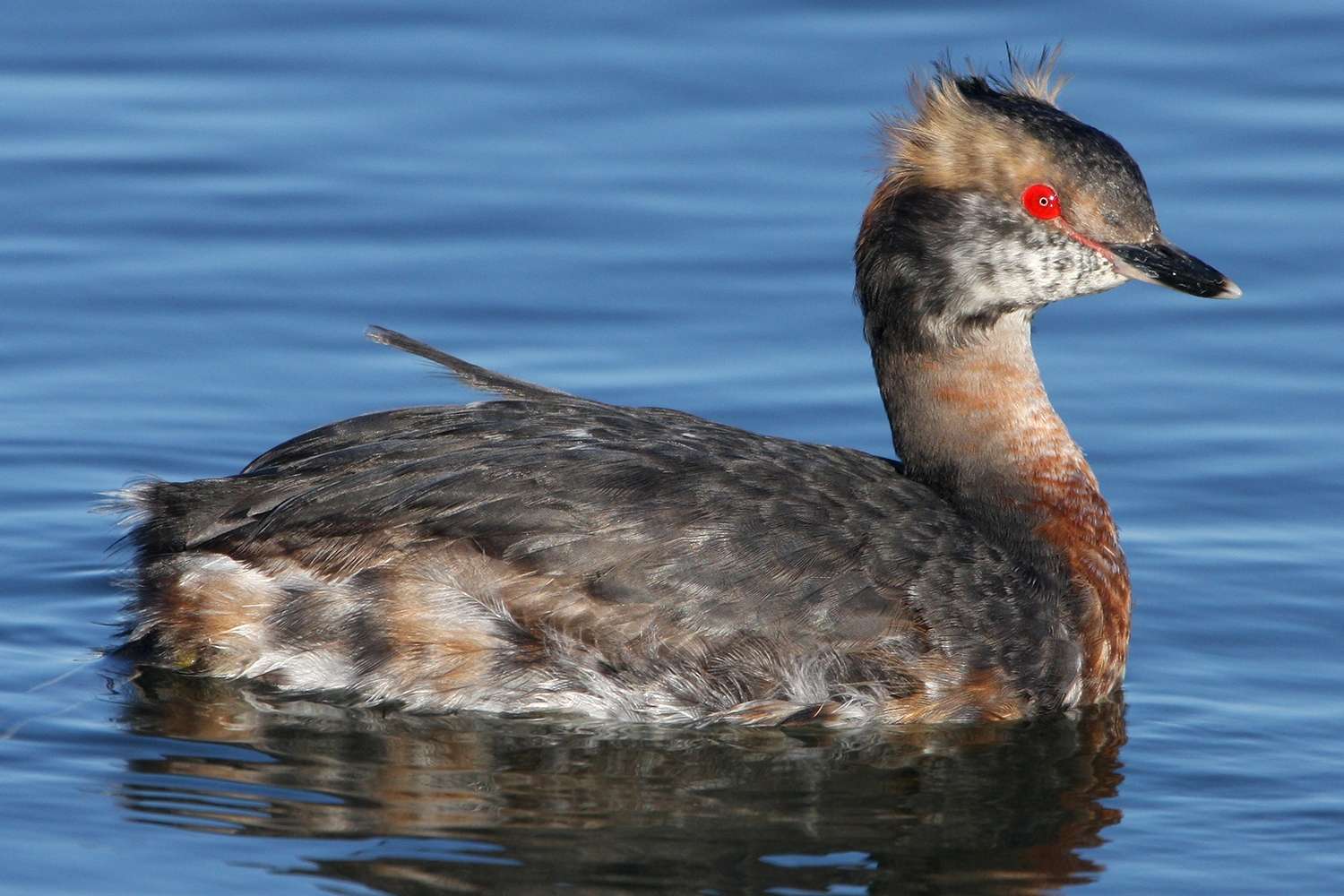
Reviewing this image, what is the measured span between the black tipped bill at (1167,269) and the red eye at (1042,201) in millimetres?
247

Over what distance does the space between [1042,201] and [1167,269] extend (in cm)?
52

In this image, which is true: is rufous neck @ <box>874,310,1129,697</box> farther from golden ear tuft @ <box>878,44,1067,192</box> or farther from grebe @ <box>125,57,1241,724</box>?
golden ear tuft @ <box>878,44,1067,192</box>

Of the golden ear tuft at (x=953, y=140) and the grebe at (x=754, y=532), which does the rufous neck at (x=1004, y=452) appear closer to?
the grebe at (x=754, y=532)

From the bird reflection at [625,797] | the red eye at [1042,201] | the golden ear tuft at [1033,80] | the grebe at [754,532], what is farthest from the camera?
the golden ear tuft at [1033,80]

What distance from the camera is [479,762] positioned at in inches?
284

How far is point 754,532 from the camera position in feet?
24.1

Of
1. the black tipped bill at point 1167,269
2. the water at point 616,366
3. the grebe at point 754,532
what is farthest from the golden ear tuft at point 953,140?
the water at point 616,366

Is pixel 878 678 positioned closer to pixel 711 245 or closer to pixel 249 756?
pixel 249 756

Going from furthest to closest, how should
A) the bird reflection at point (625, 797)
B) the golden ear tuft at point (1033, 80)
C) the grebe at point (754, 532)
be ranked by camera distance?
the golden ear tuft at point (1033, 80) < the grebe at point (754, 532) < the bird reflection at point (625, 797)

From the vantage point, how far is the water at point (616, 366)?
680cm

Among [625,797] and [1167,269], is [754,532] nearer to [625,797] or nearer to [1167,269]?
→ [625,797]

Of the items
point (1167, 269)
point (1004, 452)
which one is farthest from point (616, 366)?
point (1167, 269)

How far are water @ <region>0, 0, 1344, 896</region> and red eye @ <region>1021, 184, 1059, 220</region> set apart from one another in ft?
5.77

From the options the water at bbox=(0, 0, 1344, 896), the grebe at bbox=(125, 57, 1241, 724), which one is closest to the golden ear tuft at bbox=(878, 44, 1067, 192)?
the grebe at bbox=(125, 57, 1241, 724)
